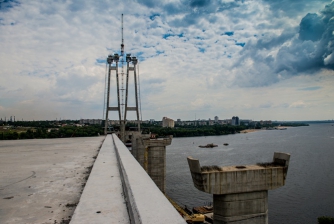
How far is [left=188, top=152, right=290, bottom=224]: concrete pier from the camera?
9242 millimetres

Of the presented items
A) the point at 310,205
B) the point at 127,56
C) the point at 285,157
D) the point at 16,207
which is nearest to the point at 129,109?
the point at 127,56

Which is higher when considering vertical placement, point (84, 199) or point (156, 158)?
point (84, 199)

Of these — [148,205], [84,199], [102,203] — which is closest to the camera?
[148,205]

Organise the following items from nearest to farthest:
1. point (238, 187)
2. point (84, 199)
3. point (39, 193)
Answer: point (84, 199)
point (39, 193)
point (238, 187)

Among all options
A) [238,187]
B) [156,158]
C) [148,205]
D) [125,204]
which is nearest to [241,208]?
[238,187]

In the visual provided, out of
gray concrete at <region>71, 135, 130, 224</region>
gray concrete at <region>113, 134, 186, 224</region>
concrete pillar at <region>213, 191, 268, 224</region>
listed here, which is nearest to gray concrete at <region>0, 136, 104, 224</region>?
gray concrete at <region>71, 135, 130, 224</region>

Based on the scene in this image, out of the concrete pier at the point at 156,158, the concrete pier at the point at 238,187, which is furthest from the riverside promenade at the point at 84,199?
the concrete pier at the point at 156,158

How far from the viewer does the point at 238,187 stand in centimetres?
944

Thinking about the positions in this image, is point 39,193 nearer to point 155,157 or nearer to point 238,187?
point 238,187

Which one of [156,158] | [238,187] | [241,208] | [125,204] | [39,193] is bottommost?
[156,158]

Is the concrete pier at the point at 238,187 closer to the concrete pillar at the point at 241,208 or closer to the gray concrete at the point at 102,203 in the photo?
the concrete pillar at the point at 241,208

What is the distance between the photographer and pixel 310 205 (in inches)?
952

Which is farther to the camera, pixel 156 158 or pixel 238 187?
pixel 156 158

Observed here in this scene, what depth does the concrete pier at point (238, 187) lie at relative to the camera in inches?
364
